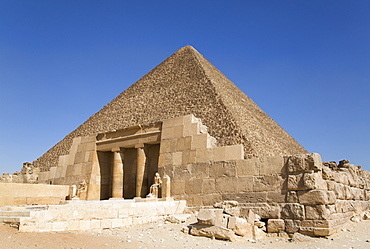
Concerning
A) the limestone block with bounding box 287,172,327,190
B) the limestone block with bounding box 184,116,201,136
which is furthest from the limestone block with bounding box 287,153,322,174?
the limestone block with bounding box 184,116,201,136

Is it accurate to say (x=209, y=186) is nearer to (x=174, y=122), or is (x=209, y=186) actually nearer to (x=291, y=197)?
(x=291, y=197)

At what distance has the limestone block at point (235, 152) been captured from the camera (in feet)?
37.8

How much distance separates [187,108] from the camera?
91.4 feet

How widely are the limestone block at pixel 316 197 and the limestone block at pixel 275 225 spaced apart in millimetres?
795

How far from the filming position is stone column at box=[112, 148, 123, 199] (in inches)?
648

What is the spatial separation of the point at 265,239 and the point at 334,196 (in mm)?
2419

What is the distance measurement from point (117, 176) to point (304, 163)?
31.7 ft

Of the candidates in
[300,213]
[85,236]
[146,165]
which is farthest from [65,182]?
[300,213]

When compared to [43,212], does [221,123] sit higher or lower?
higher

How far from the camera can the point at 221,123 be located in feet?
78.1

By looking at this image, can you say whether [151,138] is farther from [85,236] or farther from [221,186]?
[85,236]

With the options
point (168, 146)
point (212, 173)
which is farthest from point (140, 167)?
point (212, 173)

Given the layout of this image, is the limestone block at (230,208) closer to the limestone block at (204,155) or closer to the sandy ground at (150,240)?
the sandy ground at (150,240)

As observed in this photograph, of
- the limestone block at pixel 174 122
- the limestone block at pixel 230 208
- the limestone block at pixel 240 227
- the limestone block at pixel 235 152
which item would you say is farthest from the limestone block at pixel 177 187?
the limestone block at pixel 240 227
